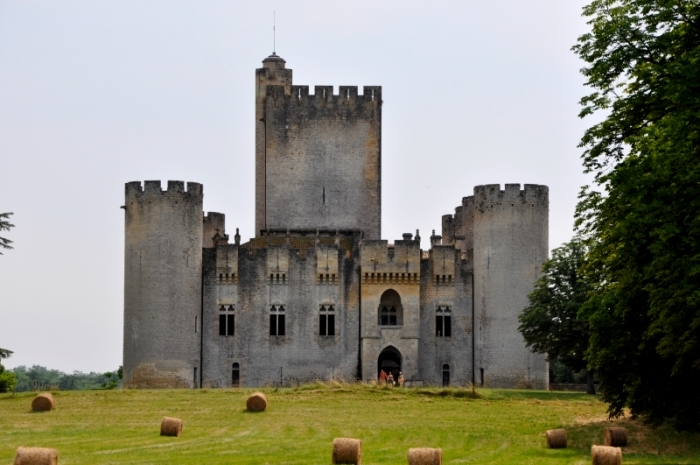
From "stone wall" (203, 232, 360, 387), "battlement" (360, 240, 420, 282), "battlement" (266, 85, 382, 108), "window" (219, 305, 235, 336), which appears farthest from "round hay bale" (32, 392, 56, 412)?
"battlement" (266, 85, 382, 108)

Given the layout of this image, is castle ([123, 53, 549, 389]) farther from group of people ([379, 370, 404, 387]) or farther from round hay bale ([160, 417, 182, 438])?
round hay bale ([160, 417, 182, 438])

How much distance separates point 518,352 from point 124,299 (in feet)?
62.2

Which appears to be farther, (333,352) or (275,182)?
(275,182)

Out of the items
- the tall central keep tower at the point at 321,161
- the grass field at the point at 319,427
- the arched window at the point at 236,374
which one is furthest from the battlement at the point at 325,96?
the grass field at the point at 319,427

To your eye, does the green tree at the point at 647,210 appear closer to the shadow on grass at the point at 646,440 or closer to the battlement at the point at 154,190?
the shadow on grass at the point at 646,440

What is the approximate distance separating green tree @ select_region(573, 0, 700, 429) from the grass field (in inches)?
63.7

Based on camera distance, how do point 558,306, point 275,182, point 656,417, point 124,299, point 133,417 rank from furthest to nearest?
point 275,182 < point 124,299 < point 558,306 < point 133,417 < point 656,417

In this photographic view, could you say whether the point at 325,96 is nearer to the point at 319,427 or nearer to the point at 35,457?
the point at 319,427

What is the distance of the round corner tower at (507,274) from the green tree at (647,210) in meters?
28.6

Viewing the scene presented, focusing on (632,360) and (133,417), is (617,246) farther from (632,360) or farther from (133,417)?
(133,417)

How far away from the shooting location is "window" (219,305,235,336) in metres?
71.4

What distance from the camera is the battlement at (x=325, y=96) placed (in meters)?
77.1

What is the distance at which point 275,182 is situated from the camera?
7631 centimetres

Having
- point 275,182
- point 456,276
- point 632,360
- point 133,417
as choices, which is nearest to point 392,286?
point 456,276
